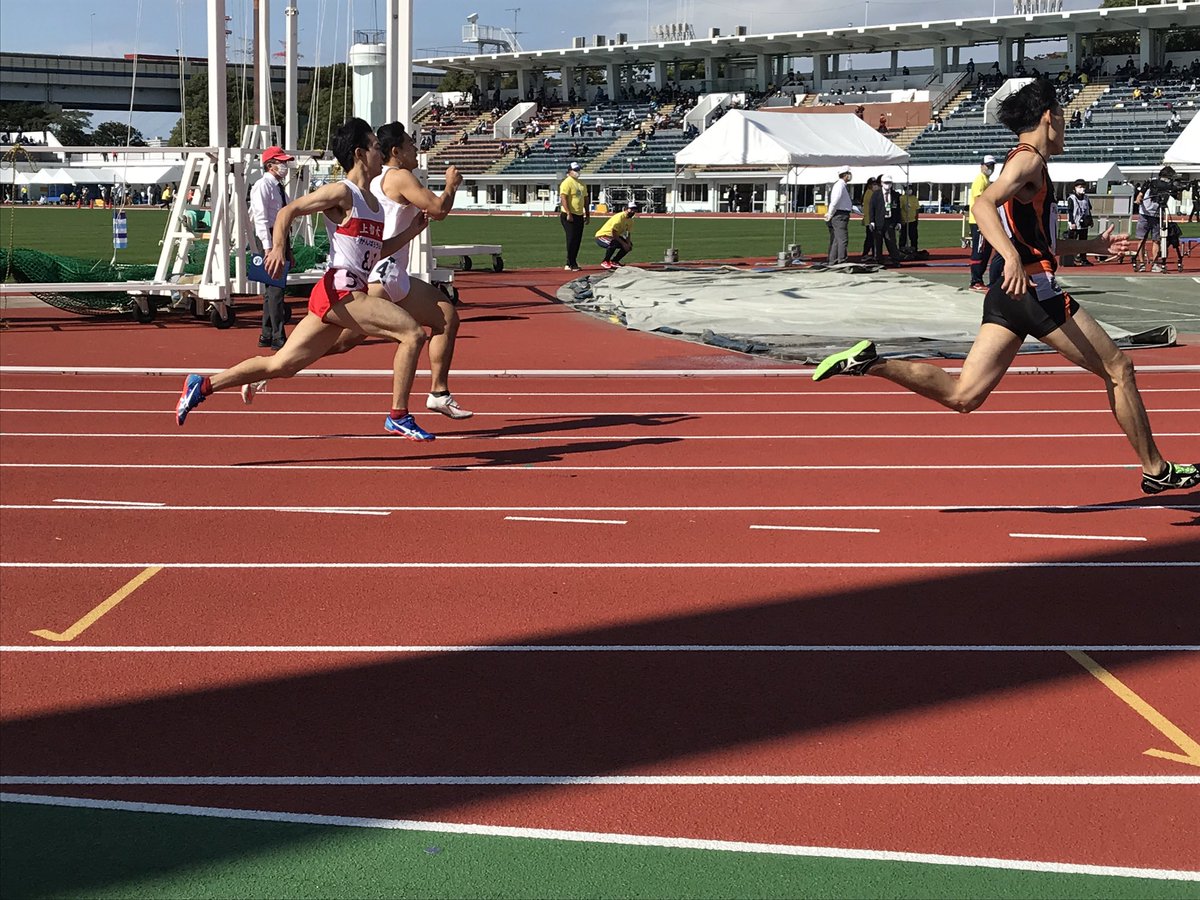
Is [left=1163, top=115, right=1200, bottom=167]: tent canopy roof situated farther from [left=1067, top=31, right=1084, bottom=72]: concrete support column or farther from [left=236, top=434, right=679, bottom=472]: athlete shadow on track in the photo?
[left=1067, top=31, right=1084, bottom=72]: concrete support column

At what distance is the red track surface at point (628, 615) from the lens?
387cm

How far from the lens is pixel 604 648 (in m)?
5.12

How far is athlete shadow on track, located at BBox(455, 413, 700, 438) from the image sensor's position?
9820 millimetres

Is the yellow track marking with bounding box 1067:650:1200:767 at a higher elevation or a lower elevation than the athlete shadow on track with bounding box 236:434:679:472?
lower

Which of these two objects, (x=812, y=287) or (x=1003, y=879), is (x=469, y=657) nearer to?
(x=1003, y=879)

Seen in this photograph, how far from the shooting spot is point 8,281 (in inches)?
685

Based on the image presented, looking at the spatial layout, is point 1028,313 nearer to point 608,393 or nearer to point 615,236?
point 608,393

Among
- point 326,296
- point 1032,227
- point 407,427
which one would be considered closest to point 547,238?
point 407,427

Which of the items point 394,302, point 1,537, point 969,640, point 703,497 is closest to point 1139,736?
point 969,640

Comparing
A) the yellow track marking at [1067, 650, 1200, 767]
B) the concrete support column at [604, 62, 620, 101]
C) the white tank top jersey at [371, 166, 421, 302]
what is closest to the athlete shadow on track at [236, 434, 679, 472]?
the white tank top jersey at [371, 166, 421, 302]

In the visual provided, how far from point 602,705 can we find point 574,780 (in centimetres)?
59

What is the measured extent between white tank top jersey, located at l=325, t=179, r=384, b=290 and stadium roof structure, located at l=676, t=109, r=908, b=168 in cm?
1890

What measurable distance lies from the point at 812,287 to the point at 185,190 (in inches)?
324

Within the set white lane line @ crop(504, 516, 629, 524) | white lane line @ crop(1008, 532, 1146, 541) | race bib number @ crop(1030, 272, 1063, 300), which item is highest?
race bib number @ crop(1030, 272, 1063, 300)
